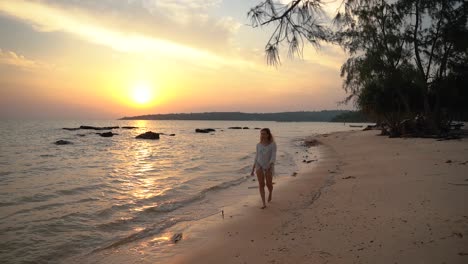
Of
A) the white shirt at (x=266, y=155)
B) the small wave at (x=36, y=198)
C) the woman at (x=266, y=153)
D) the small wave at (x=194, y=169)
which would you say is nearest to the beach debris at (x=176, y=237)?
the woman at (x=266, y=153)

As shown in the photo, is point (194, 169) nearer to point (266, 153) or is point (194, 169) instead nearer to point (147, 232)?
point (266, 153)

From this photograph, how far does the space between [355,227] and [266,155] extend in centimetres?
307

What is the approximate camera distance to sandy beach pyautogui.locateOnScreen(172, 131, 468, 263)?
15.1 feet

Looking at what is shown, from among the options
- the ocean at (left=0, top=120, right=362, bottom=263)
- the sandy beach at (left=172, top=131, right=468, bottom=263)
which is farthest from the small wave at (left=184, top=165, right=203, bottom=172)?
the sandy beach at (left=172, top=131, right=468, bottom=263)

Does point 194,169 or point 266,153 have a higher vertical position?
point 266,153

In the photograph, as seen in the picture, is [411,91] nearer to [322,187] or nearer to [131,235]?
[322,187]

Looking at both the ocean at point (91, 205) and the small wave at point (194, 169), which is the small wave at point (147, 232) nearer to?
the ocean at point (91, 205)

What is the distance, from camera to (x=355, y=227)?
19.1ft

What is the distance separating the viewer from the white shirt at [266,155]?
8.26m

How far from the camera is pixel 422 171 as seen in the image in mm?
10562

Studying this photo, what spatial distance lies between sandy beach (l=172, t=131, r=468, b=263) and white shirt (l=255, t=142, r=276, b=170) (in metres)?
1.23

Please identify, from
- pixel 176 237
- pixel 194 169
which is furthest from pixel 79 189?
pixel 176 237

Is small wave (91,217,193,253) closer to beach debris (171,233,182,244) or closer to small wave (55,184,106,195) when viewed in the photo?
beach debris (171,233,182,244)

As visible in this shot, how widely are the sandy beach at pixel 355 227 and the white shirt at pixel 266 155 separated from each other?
1.23m
